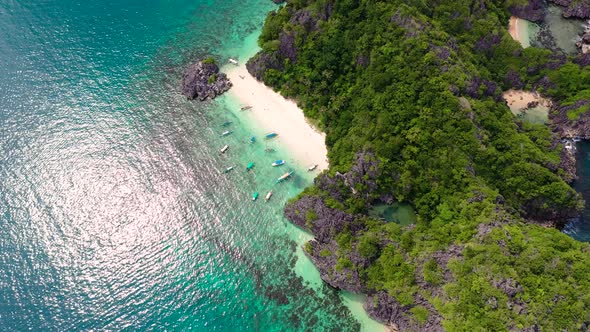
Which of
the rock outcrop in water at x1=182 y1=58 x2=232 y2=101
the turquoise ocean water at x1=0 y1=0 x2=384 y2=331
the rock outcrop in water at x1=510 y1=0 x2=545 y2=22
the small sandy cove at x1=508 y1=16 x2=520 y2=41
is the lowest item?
the turquoise ocean water at x1=0 y1=0 x2=384 y2=331

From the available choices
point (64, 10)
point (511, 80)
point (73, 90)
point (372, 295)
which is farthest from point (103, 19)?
point (511, 80)

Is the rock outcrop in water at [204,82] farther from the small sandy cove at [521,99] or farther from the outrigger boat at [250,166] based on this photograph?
the small sandy cove at [521,99]

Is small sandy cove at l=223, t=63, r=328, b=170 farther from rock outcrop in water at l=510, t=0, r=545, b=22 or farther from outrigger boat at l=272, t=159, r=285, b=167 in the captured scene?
rock outcrop in water at l=510, t=0, r=545, b=22

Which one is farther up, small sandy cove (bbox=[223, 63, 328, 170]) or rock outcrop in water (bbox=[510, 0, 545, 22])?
rock outcrop in water (bbox=[510, 0, 545, 22])

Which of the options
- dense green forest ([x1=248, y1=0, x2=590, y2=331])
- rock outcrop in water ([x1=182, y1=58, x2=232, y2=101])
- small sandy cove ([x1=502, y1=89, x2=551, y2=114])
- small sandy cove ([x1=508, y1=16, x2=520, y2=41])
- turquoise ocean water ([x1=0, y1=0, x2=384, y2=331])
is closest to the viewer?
dense green forest ([x1=248, y1=0, x2=590, y2=331])

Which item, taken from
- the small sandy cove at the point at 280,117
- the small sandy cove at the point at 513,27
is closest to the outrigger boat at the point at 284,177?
the small sandy cove at the point at 280,117

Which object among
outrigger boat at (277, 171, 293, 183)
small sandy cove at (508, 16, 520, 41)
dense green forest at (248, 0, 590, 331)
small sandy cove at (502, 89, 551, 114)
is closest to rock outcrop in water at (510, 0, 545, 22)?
small sandy cove at (508, 16, 520, 41)
